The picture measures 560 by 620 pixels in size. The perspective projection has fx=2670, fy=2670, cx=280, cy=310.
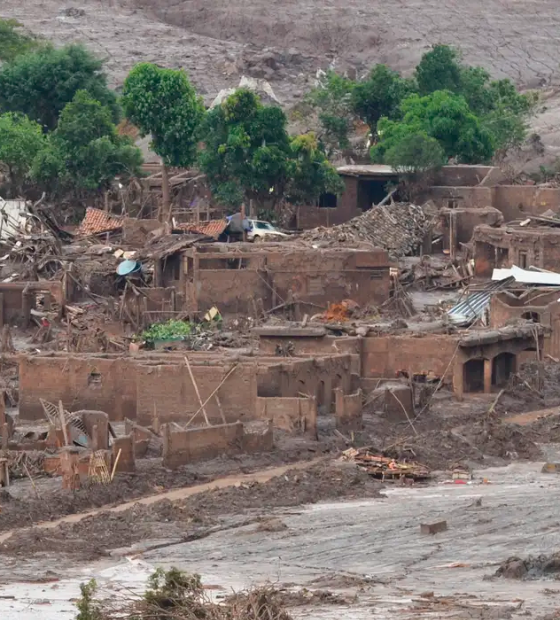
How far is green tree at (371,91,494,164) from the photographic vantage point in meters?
75.2

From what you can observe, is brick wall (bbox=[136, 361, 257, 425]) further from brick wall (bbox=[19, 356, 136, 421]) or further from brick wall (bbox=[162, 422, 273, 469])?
brick wall (bbox=[162, 422, 273, 469])

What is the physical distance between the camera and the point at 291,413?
4503 centimetres

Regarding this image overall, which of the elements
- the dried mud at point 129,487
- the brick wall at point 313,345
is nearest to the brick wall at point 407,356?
the brick wall at point 313,345

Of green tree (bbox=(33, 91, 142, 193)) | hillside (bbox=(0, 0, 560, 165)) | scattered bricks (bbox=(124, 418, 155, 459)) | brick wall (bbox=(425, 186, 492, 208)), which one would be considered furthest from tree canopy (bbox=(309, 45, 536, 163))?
scattered bricks (bbox=(124, 418, 155, 459))

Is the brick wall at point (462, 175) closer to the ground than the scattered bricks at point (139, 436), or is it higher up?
higher up

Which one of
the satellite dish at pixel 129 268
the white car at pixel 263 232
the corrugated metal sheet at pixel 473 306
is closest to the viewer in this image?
the corrugated metal sheet at pixel 473 306

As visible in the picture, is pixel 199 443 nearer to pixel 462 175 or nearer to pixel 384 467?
pixel 384 467

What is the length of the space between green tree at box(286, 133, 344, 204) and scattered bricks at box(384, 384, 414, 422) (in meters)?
22.4

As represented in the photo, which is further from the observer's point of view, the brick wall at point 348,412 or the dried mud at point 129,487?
the brick wall at point 348,412

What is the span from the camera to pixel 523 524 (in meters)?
38.2

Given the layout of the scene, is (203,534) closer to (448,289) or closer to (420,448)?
(420,448)

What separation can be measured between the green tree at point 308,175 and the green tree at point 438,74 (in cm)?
1421

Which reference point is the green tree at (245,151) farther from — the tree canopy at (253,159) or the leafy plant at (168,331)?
the leafy plant at (168,331)

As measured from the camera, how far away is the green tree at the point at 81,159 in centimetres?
7219
